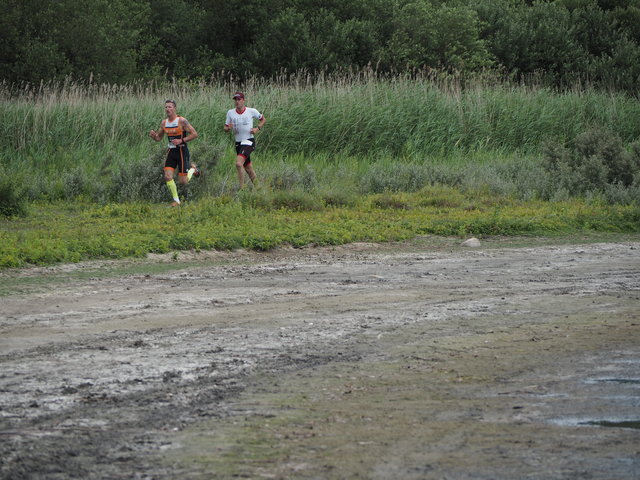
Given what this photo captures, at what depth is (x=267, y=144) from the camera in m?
26.2

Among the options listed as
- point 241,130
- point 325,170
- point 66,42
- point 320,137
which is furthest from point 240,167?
point 66,42

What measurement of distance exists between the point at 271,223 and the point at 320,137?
11013 millimetres

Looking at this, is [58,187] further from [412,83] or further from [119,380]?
[119,380]

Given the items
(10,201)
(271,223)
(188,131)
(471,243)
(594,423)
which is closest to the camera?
(594,423)

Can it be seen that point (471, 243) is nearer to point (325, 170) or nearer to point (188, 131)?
point (188, 131)

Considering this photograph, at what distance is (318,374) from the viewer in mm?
7281

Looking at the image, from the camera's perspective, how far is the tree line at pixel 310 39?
42938 mm

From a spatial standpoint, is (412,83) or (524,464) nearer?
(524,464)

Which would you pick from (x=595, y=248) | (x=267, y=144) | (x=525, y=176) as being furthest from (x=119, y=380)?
(x=267, y=144)

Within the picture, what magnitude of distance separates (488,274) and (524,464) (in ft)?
23.0

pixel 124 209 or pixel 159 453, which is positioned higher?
pixel 159 453

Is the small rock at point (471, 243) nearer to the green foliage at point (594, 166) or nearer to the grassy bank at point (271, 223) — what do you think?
the grassy bank at point (271, 223)

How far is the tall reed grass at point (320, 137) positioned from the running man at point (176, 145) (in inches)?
47.8

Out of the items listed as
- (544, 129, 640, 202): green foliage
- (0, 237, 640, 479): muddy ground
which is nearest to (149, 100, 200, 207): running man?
(0, 237, 640, 479): muddy ground
